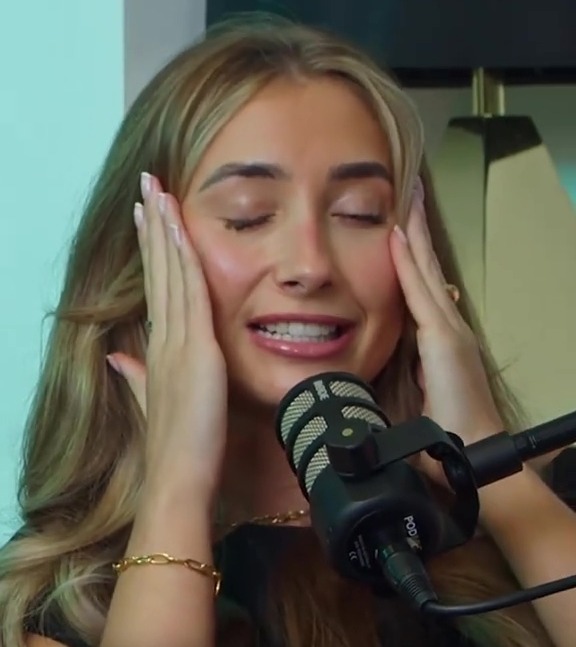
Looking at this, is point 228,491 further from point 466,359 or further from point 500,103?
point 500,103

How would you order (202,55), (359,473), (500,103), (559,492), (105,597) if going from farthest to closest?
(500,103) < (559,492) < (202,55) < (105,597) < (359,473)

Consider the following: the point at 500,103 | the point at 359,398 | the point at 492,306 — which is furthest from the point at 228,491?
the point at 500,103

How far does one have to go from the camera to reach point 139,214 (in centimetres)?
118

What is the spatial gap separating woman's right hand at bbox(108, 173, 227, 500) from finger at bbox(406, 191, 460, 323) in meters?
0.22

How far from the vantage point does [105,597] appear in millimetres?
1104

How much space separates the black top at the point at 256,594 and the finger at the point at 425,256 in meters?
0.27

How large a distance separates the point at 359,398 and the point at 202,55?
505 millimetres

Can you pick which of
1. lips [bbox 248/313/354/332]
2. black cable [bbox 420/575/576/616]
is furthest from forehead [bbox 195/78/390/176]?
black cable [bbox 420/575/576/616]

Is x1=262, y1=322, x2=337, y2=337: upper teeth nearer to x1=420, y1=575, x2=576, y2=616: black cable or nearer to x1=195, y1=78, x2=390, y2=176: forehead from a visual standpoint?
x1=195, y1=78, x2=390, y2=176: forehead

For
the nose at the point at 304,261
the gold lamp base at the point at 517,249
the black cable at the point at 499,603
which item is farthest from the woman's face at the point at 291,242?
the gold lamp base at the point at 517,249

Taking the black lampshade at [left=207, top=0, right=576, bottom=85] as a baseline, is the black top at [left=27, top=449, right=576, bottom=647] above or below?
below

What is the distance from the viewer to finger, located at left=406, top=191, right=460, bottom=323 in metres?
1.17

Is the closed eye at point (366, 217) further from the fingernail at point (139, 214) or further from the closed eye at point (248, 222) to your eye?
the fingernail at point (139, 214)

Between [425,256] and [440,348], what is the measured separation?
0.31ft
